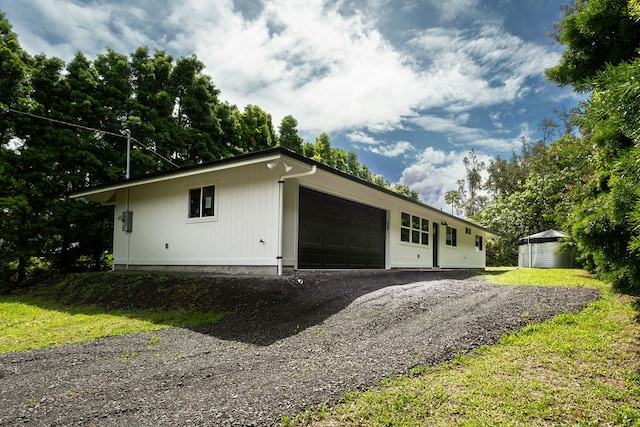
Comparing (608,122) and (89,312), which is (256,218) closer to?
(89,312)

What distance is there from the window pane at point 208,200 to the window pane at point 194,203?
8.4 inches

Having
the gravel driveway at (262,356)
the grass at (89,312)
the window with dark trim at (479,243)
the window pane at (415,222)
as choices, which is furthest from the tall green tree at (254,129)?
the gravel driveway at (262,356)

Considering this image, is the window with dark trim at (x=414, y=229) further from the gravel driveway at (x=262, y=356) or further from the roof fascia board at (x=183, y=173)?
the roof fascia board at (x=183, y=173)

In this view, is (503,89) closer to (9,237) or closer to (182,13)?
(182,13)

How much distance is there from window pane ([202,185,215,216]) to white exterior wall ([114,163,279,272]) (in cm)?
16

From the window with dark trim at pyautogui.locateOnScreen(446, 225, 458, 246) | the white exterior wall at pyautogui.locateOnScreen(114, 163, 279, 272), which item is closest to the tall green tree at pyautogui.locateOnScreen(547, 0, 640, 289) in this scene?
the white exterior wall at pyautogui.locateOnScreen(114, 163, 279, 272)

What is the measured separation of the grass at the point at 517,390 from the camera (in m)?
2.35

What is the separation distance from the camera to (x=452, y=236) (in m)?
16.5

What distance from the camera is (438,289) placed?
6.48m

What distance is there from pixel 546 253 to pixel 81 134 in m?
21.1

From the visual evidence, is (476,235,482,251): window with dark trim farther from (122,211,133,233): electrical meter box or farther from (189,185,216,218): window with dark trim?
(122,211,133,233): electrical meter box

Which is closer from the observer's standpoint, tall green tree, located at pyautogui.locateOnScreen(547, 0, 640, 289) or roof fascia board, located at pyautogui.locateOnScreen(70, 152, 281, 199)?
tall green tree, located at pyautogui.locateOnScreen(547, 0, 640, 289)

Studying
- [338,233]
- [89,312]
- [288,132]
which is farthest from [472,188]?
[89,312]

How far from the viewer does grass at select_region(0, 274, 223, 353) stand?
4.89 m
